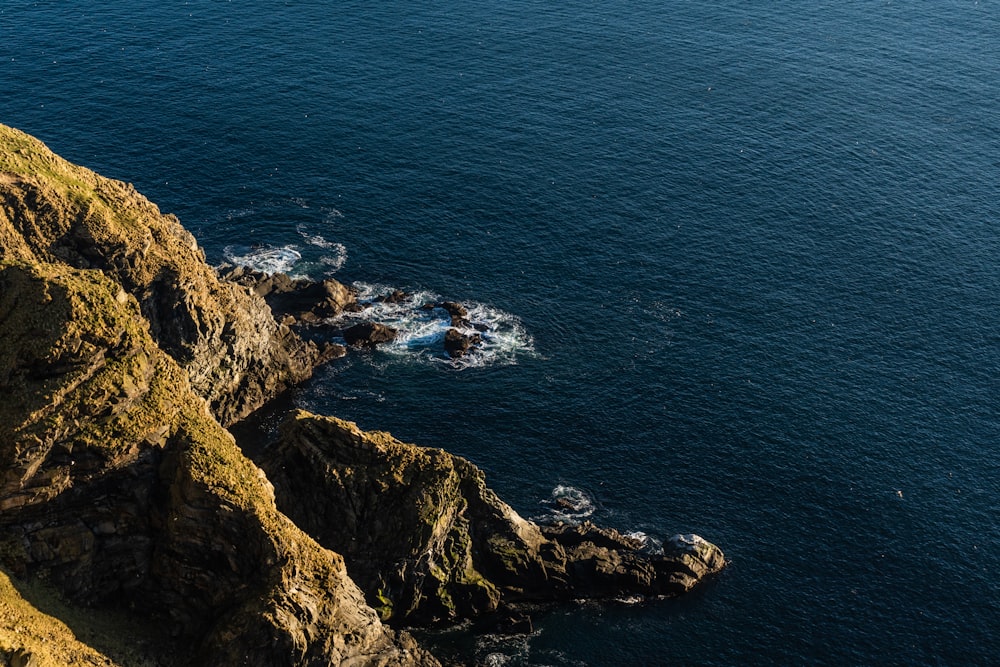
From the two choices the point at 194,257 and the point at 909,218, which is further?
the point at 909,218

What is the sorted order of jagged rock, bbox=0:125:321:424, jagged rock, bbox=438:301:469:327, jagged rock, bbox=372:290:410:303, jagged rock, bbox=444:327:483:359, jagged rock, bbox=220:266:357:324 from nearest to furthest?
jagged rock, bbox=0:125:321:424 < jagged rock, bbox=444:327:483:359 < jagged rock, bbox=220:266:357:324 < jagged rock, bbox=438:301:469:327 < jagged rock, bbox=372:290:410:303

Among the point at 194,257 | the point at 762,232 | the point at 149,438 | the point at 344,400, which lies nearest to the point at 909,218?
the point at 762,232

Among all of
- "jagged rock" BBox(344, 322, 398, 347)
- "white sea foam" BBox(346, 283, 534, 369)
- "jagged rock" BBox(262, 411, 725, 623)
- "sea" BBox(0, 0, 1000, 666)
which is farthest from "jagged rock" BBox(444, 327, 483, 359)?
"jagged rock" BBox(262, 411, 725, 623)

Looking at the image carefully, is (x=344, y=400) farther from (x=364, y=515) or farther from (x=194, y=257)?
(x=364, y=515)

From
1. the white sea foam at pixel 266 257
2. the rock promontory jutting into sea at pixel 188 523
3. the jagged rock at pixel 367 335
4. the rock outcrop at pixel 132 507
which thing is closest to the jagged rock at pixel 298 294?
the white sea foam at pixel 266 257

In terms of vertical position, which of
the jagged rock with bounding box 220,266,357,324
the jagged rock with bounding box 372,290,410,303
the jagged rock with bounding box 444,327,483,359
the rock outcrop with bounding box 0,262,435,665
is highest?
the rock outcrop with bounding box 0,262,435,665

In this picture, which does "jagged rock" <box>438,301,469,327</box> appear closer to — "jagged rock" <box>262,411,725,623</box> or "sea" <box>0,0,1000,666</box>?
"sea" <box>0,0,1000,666</box>
